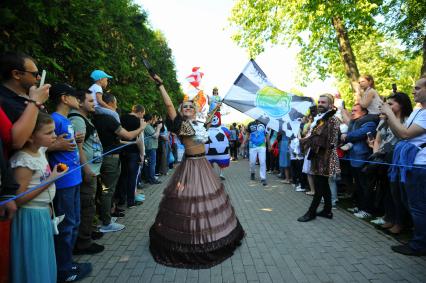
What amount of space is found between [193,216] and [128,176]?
9.91 ft

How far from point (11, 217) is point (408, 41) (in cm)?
2031

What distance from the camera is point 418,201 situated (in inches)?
142

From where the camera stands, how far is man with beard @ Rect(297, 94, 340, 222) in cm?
496

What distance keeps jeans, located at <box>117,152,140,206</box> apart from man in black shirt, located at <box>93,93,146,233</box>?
1148 millimetres

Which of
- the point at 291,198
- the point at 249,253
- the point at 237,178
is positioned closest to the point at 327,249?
the point at 249,253

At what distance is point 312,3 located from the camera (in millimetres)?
12781

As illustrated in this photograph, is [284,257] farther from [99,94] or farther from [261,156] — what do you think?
[261,156]

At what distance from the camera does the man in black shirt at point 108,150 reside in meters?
4.22

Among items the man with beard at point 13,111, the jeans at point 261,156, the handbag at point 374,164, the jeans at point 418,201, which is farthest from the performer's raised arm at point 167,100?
the jeans at point 261,156

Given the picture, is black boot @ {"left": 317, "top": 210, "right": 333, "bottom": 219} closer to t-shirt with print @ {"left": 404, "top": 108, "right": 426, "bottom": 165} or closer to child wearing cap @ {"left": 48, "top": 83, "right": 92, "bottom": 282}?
t-shirt with print @ {"left": 404, "top": 108, "right": 426, "bottom": 165}

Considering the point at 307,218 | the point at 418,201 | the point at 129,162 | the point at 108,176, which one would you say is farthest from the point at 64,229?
the point at 418,201

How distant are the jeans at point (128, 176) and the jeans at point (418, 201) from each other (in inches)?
190

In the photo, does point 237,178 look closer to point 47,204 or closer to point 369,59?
point 47,204

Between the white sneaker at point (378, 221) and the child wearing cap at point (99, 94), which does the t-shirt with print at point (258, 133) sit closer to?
the white sneaker at point (378, 221)
